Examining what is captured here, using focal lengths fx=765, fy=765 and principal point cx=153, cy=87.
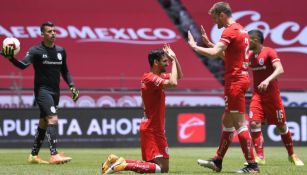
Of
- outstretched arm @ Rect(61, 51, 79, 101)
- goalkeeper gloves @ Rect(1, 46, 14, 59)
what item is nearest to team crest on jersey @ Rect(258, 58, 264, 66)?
outstretched arm @ Rect(61, 51, 79, 101)

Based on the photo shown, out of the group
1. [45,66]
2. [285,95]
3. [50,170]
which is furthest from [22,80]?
[50,170]

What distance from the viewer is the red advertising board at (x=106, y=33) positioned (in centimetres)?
2741

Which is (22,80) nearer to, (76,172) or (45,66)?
(45,66)

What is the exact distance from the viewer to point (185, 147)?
67.3 feet

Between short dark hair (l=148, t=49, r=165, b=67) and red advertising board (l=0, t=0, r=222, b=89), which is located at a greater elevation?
red advertising board (l=0, t=0, r=222, b=89)

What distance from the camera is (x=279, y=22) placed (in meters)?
29.1

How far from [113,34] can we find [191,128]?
839cm

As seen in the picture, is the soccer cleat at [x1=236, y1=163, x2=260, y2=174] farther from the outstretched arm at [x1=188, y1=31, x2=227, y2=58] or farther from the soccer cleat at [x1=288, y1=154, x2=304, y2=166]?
the soccer cleat at [x1=288, y1=154, x2=304, y2=166]

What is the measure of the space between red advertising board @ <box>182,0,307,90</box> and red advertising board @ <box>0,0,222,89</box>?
1330mm

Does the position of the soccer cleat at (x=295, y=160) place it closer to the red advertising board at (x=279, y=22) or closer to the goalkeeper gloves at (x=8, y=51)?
the goalkeeper gloves at (x=8, y=51)

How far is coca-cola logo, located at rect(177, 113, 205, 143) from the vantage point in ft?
67.8

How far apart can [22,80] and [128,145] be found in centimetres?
649

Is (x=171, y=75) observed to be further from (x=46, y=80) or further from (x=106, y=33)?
(x=106, y=33)

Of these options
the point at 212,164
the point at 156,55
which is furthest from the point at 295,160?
the point at 156,55
